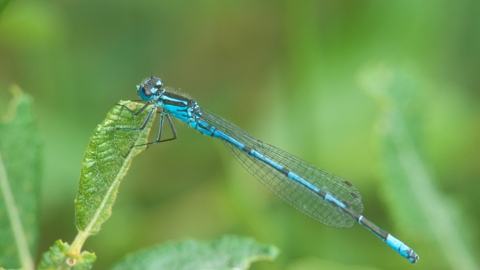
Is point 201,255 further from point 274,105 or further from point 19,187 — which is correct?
point 274,105

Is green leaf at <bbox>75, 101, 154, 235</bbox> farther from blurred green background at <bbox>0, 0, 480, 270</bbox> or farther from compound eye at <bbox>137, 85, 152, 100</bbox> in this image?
blurred green background at <bbox>0, 0, 480, 270</bbox>

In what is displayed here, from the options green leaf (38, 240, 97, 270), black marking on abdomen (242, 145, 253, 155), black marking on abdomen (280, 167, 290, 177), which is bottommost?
green leaf (38, 240, 97, 270)

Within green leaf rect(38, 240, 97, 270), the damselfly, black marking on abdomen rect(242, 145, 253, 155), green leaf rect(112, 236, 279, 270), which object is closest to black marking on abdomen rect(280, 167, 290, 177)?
the damselfly

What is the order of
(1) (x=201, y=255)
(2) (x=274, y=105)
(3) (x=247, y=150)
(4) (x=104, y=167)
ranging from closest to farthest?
(4) (x=104, y=167) → (1) (x=201, y=255) → (3) (x=247, y=150) → (2) (x=274, y=105)

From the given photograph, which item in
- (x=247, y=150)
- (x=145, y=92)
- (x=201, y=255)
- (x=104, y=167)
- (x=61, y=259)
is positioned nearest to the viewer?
(x=61, y=259)

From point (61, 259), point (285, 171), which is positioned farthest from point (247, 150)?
point (61, 259)

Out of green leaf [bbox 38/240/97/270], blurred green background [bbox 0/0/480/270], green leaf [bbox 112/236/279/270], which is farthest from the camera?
blurred green background [bbox 0/0/480/270]

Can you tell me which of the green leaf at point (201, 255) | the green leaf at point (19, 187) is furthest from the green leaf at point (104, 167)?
the green leaf at point (19, 187)
